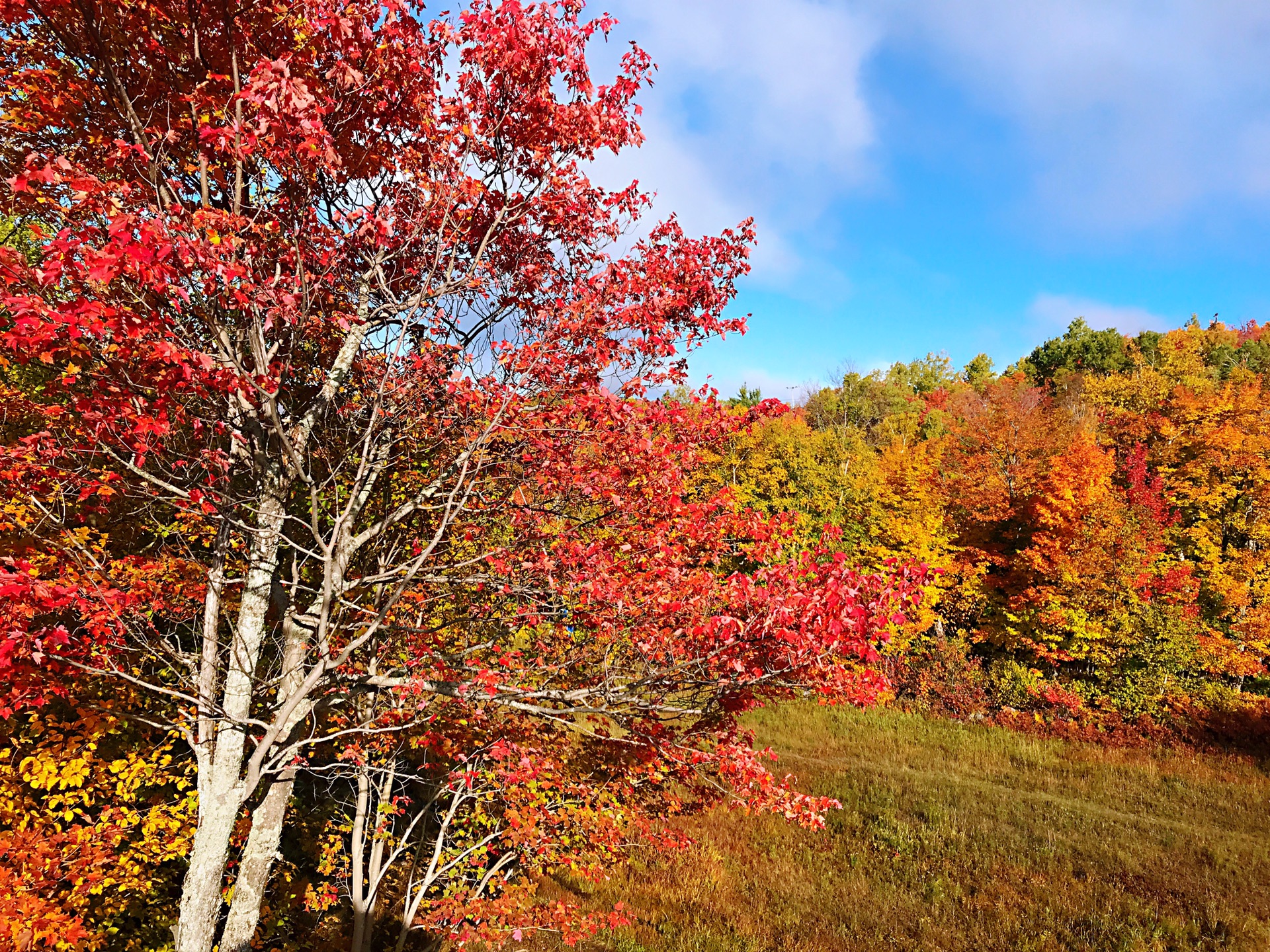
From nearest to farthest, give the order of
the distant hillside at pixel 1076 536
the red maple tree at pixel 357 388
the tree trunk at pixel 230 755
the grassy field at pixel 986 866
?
the red maple tree at pixel 357 388 → the tree trunk at pixel 230 755 → the grassy field at pixel 986 866 → the distant hillside at pixel 1076 536

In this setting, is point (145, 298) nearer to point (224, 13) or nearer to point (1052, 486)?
point (224, 13)

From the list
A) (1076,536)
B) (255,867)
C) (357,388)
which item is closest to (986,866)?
(255,867)

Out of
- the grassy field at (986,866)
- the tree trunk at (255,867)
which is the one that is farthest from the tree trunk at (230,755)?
the grassy field at (986,866)

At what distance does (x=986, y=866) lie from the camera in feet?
41.9

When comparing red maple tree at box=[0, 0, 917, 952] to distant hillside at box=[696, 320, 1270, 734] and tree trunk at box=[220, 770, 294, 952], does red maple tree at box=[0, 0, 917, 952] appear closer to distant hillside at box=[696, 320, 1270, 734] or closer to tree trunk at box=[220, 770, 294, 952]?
tree trunk at box=[220, 770, 294, 952]

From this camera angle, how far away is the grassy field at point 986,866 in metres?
10.2

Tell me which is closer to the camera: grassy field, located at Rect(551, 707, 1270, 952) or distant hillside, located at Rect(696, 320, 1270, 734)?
grassy field, located at Rect(551, 707, 1270, 952)

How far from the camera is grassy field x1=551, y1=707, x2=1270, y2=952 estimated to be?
33.6 feet

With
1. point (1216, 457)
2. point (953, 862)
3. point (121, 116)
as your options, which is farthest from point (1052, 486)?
point (121, 116)

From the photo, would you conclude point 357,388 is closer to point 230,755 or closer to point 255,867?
point 230,755

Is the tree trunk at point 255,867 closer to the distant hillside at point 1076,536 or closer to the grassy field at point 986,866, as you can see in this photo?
the grassy field at point 986,866

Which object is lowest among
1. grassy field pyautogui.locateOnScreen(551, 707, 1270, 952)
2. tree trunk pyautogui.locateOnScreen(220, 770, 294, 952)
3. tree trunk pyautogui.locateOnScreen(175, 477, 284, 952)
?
grassy field pyautogui.locateOnScreen(551, 707, 1270, 952)

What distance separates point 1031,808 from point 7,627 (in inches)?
816

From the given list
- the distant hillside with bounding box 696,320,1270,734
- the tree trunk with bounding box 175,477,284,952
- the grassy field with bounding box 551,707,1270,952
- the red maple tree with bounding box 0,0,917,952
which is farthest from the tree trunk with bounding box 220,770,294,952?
the distant hillside with bounding box 696,320,1270,734
